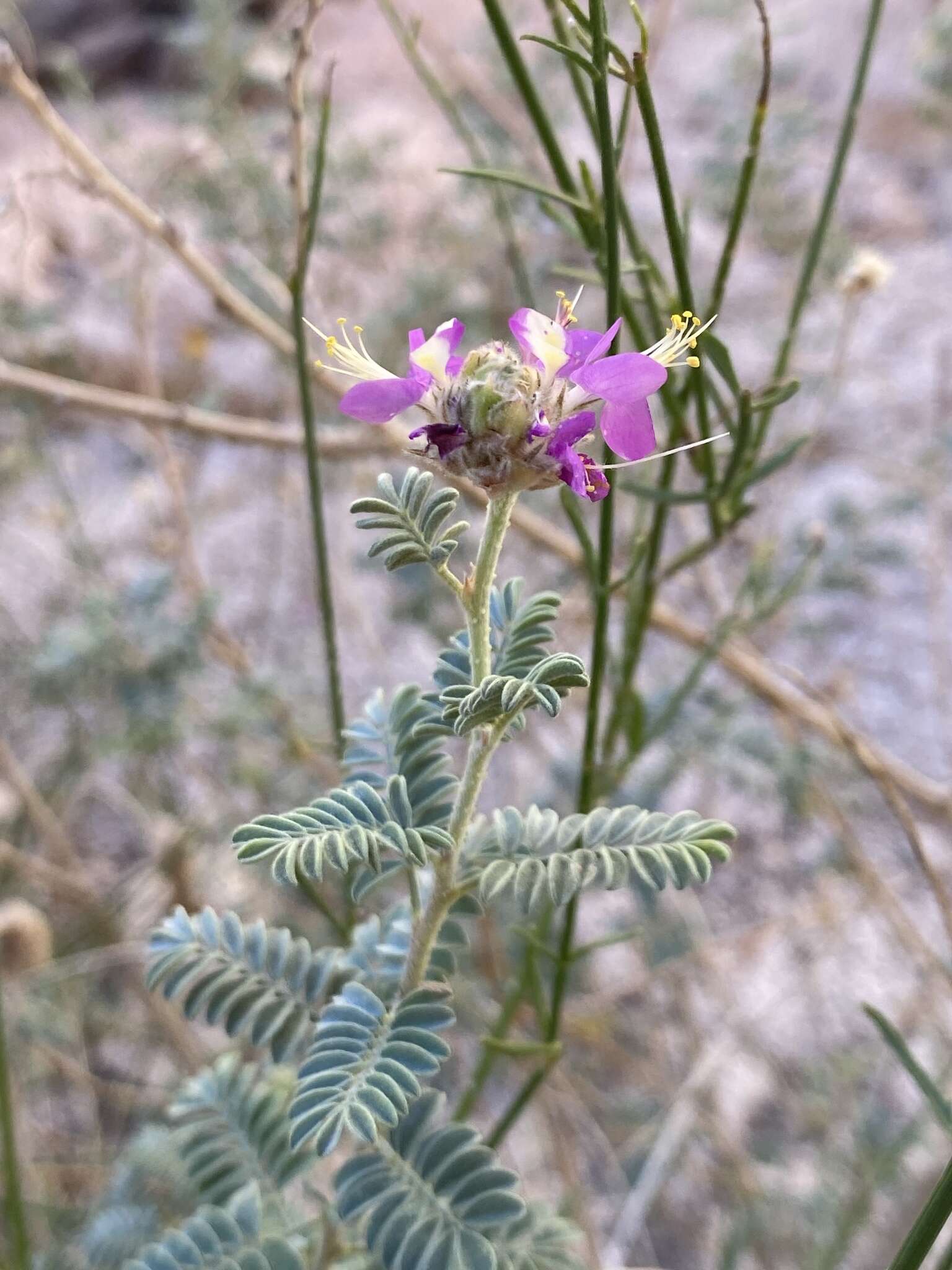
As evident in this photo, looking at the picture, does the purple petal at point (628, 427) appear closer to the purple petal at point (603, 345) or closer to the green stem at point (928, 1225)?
the purple petal at point (603, 345)

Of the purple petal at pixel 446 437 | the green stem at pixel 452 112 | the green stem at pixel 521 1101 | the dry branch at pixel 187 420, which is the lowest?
the green stem at pixel 521 1101

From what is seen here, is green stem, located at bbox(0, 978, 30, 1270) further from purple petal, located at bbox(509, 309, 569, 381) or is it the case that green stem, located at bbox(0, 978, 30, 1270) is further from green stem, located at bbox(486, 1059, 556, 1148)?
purple petal, located at bbox(509, 309, 569, 381)

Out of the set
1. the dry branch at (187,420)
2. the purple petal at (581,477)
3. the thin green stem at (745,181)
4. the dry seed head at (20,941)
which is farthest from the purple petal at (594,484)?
the dry seed head at (20,941)

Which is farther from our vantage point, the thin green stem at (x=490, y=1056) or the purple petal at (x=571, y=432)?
the thin green stem at (x=490, y=1056)

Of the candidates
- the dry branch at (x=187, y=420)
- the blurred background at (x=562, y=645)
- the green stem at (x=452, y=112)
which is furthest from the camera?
the blurred background at (x=562, y=645)

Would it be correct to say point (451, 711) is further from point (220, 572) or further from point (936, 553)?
point (220, 572)

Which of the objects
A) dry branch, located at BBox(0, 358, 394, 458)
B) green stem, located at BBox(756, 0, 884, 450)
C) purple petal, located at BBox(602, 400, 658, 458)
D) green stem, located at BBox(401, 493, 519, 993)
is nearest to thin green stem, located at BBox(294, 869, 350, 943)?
green stem, located at BBox(401, 493, 519, 993)

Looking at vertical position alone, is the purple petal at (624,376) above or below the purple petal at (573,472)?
above

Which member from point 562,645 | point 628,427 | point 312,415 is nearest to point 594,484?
point 628,427
